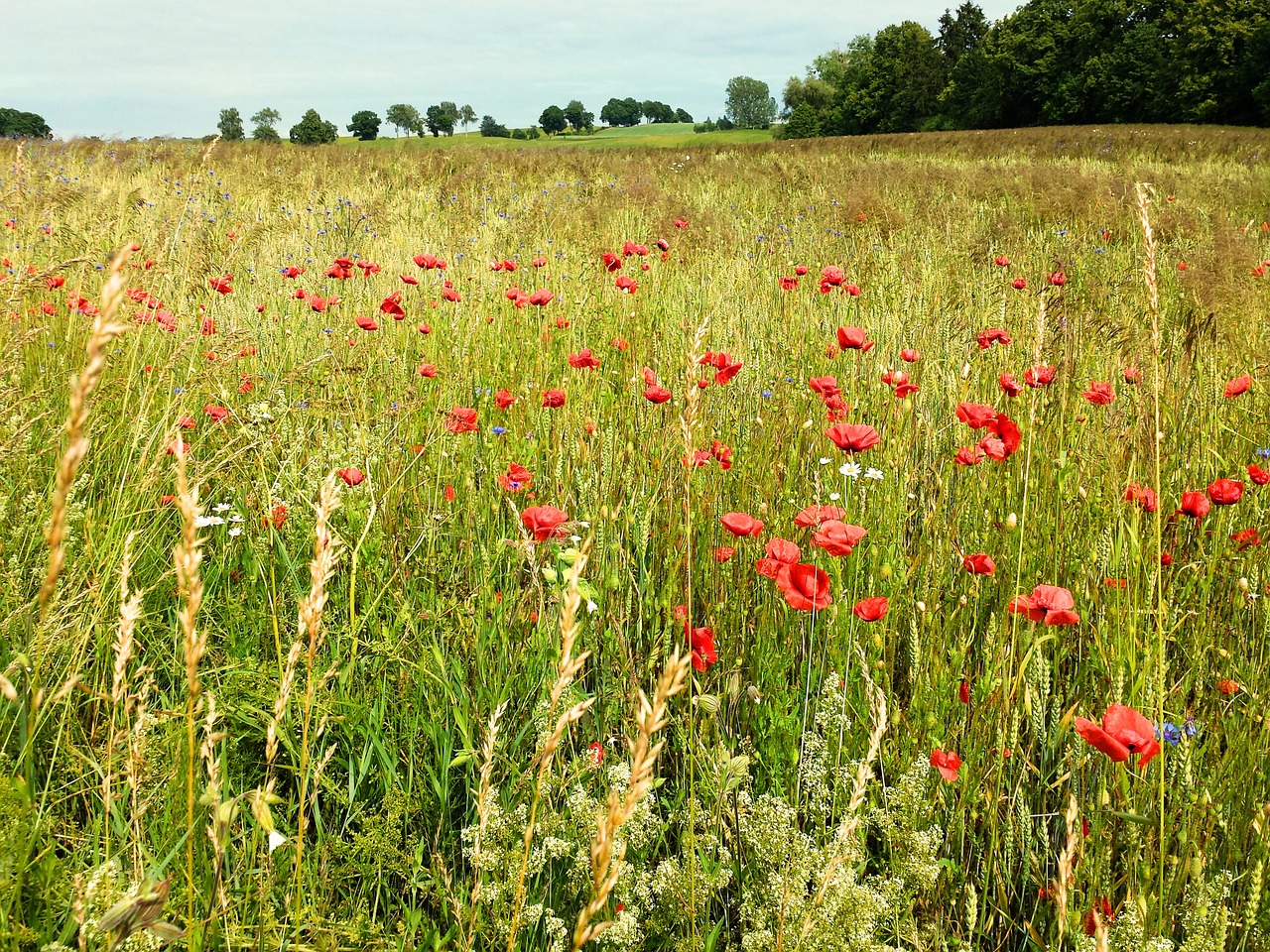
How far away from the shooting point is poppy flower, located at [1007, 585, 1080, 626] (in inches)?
53.5

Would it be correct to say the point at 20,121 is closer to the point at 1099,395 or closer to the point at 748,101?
the point at 1099,395

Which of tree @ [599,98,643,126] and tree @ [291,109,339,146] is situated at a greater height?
tree @ [599,98,643,126]

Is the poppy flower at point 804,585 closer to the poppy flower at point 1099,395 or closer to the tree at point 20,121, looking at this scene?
the poppy flower at point 1099,395

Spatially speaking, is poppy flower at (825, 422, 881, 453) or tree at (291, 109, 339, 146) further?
tree at (291, 109, 339, 146)

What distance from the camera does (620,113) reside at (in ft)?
384

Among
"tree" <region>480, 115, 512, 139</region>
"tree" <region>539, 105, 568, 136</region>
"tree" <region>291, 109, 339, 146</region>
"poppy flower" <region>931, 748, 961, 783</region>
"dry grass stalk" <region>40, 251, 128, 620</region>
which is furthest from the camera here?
"tree" <region>539, 105, 568, 136</region>

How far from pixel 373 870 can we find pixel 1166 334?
4140mm

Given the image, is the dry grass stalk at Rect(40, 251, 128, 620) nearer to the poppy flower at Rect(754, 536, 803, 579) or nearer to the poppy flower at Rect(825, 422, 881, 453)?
the poppy flower at Rect(754, 536, 803, 579)

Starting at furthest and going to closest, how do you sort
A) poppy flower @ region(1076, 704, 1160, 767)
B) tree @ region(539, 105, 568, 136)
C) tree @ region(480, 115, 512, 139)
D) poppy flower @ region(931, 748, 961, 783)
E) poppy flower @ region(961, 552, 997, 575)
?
tree @ region(539, 105, 568, 136), tree @ region(480, 115, 512, 139), poppy flower @ region(961, 552, 997, 575), poppy flower @ region(931, 748, 961, 783), poppy flower @ region(1076, 704, 1160, 767)

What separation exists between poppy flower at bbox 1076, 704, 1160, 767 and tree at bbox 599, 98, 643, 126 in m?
126

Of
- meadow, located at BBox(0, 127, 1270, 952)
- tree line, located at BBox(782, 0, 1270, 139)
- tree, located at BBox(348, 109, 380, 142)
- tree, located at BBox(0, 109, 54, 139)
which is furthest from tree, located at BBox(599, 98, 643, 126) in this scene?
meadow, located at BBox(0, 127, 1270, 952)

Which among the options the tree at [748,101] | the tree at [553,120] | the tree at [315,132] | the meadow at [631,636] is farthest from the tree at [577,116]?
the meadow at [631,636]

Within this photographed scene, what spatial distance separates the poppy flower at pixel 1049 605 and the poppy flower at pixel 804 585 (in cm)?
33

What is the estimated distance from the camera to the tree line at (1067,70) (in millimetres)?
32281
